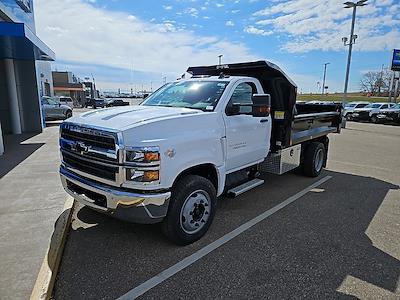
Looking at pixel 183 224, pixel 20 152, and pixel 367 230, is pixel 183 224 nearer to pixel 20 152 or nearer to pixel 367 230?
pixel 367 230

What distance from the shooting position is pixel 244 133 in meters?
4.50

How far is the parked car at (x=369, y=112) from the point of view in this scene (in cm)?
2586

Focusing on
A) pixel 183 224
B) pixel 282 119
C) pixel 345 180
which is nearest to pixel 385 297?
pixel 183 224

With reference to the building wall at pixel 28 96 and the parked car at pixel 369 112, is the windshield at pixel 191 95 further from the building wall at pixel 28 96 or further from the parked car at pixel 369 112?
the parked car at pixel 369 112

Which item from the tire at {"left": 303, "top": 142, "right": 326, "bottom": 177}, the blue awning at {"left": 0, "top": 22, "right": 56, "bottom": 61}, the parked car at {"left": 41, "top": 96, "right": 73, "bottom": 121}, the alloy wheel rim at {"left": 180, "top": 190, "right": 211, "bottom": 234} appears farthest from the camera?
the parked car at {"left": 41, "top": 96, "right": 73, "bottom": 121}

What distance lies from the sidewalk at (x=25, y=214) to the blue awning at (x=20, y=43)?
3.51 m

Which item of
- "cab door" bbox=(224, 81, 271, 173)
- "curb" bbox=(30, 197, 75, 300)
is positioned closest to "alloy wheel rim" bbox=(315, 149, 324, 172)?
"cab door" bbox=(224, 81, 271, 173)

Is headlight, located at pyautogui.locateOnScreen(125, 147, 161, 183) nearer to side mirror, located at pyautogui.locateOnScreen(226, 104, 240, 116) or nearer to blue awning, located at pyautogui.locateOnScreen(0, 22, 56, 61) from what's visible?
side mirror, located at pyautogui.locateOnScreen(226, 104, 240, 116)

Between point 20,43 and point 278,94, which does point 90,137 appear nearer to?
point 278,94

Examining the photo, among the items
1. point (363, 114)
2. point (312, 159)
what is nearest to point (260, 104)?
point (312, 159)

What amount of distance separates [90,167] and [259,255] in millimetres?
2273

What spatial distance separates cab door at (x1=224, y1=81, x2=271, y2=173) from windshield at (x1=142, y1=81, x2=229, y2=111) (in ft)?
0.78

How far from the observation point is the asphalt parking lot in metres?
2.92

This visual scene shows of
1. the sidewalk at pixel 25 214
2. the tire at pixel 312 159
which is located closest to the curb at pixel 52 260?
the sidewalk at pixel 25 214
